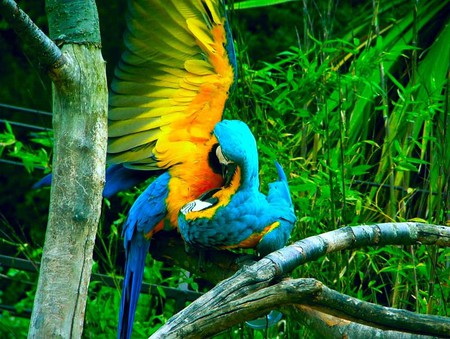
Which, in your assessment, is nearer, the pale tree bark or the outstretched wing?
the pale tree bark

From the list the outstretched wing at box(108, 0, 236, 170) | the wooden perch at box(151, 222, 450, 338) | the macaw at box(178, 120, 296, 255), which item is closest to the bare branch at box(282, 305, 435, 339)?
the wooden perch at box(151, 222, 450, 338)

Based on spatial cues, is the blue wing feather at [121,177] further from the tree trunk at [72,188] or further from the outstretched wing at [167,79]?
the tree trunk at [72,188]

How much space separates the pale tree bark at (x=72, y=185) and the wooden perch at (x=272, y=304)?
254 mm

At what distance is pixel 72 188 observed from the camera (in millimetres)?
1307

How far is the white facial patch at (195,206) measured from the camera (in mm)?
1561

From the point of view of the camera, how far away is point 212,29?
1769 mm

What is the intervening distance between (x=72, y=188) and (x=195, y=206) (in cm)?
32

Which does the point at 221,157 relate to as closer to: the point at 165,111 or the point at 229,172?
the point at 229,172

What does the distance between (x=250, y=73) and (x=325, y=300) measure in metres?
0.88

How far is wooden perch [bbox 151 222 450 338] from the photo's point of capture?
1134 mm

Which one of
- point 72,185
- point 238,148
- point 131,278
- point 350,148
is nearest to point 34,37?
point 72,185

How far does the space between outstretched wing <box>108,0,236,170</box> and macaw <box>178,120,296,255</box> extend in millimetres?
226

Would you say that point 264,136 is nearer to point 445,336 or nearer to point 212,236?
point 212,236

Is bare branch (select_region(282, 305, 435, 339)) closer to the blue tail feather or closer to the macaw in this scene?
the macaw
